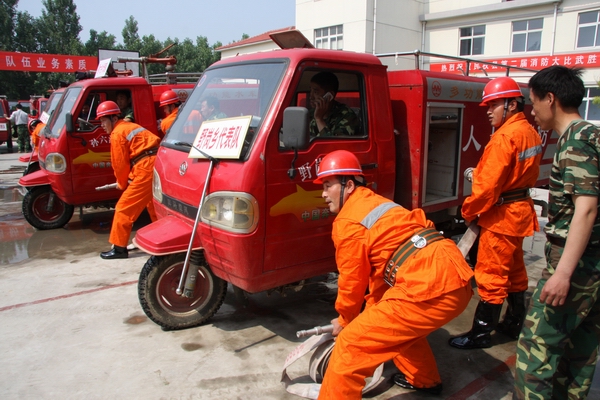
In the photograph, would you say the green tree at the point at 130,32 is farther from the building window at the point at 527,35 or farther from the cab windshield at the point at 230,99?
the cab windshield at the point at 230,99

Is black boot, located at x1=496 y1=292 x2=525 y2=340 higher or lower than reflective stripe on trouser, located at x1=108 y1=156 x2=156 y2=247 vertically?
lower

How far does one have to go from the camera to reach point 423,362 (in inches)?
116

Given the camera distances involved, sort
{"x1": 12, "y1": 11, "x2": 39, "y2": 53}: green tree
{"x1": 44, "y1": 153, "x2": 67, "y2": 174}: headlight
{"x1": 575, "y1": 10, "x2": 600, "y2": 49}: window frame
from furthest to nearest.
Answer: {"x1": 12, "y1": 11, "x2": 39, "y2": 53}: green tree < {"x1": 575, "y1": 10, "x2": 600, "y2": 49}: window frame < {"x1": 44, "y1": 153, "x2": 67, "y2": 174}: headlight

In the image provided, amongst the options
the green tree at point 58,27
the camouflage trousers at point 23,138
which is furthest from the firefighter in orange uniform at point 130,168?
the green tree at point 58,27

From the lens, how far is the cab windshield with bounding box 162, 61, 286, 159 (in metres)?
3.40

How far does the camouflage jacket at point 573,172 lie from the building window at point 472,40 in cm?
2503

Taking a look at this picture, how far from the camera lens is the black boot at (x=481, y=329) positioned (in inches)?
141

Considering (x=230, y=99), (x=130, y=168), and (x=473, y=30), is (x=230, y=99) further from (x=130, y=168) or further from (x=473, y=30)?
(x=473, y=30)

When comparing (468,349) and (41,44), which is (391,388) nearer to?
(468,349)

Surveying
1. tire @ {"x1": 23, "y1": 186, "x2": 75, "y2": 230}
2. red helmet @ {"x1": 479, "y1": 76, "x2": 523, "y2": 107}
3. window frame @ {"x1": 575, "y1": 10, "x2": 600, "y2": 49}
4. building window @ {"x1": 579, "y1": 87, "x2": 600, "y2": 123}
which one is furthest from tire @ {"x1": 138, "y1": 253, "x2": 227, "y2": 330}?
window frame @ {"x1": 575, "y1": 10, "x2": 600, "y2": 49}

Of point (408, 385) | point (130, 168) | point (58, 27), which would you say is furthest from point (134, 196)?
point (58, 27)

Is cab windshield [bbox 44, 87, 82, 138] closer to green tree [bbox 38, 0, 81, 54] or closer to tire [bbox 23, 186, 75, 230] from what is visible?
tire [bbox 23, 186, 75, 230]

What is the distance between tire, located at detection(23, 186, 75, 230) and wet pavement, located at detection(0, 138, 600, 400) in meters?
1.68

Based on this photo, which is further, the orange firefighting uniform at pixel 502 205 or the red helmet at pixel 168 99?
the red helmet at pixel 168 99
